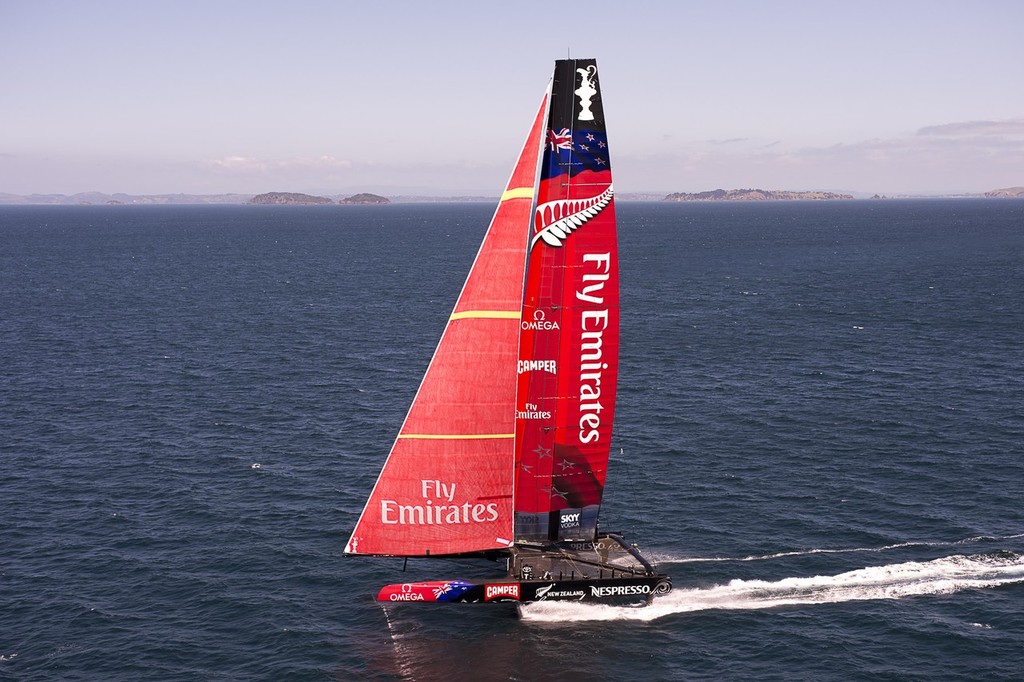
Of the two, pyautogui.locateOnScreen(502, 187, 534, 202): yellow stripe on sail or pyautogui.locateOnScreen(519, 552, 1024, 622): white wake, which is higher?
pyautogui.locateOnScreen(502, 187, 534, 202): yellow stripe on sail

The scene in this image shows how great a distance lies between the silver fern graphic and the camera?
3678 centimetres

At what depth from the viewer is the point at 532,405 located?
39.4 m

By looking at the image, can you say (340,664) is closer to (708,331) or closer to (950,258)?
(708,331)

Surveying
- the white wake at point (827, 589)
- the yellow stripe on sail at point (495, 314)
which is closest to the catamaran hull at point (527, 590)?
the white wake at point (827, 589)

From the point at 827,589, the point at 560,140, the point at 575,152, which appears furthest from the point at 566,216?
the point at 827,589

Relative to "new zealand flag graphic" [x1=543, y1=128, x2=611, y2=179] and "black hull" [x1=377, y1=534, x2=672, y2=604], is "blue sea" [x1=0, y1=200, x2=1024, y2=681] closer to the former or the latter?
"black hull" [x1=377, y1=534, x2=672, y2=604]

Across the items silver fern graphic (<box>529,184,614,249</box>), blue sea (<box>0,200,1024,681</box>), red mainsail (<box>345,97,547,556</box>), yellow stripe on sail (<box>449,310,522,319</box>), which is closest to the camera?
silver fern graphic (<box>529,184,614,249</box>)

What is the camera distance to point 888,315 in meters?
113

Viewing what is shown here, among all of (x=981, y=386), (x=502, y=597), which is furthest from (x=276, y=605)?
(x=981, y=386)

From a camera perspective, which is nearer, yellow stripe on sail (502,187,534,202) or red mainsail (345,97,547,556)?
yellow stripe on sail (502,187,534,202)

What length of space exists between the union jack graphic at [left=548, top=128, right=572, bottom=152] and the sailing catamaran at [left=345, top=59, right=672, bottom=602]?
6 cm

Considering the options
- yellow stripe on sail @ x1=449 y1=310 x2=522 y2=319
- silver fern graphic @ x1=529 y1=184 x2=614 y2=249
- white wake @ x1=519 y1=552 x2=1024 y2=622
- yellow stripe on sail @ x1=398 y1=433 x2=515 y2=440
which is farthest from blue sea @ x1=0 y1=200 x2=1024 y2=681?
silver fern graphic @ x1=529 y1=184 x2=614 y2=249

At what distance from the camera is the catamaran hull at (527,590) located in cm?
3869

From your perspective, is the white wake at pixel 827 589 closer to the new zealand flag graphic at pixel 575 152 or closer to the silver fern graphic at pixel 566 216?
the silver fern graphic at pixel 566 216
